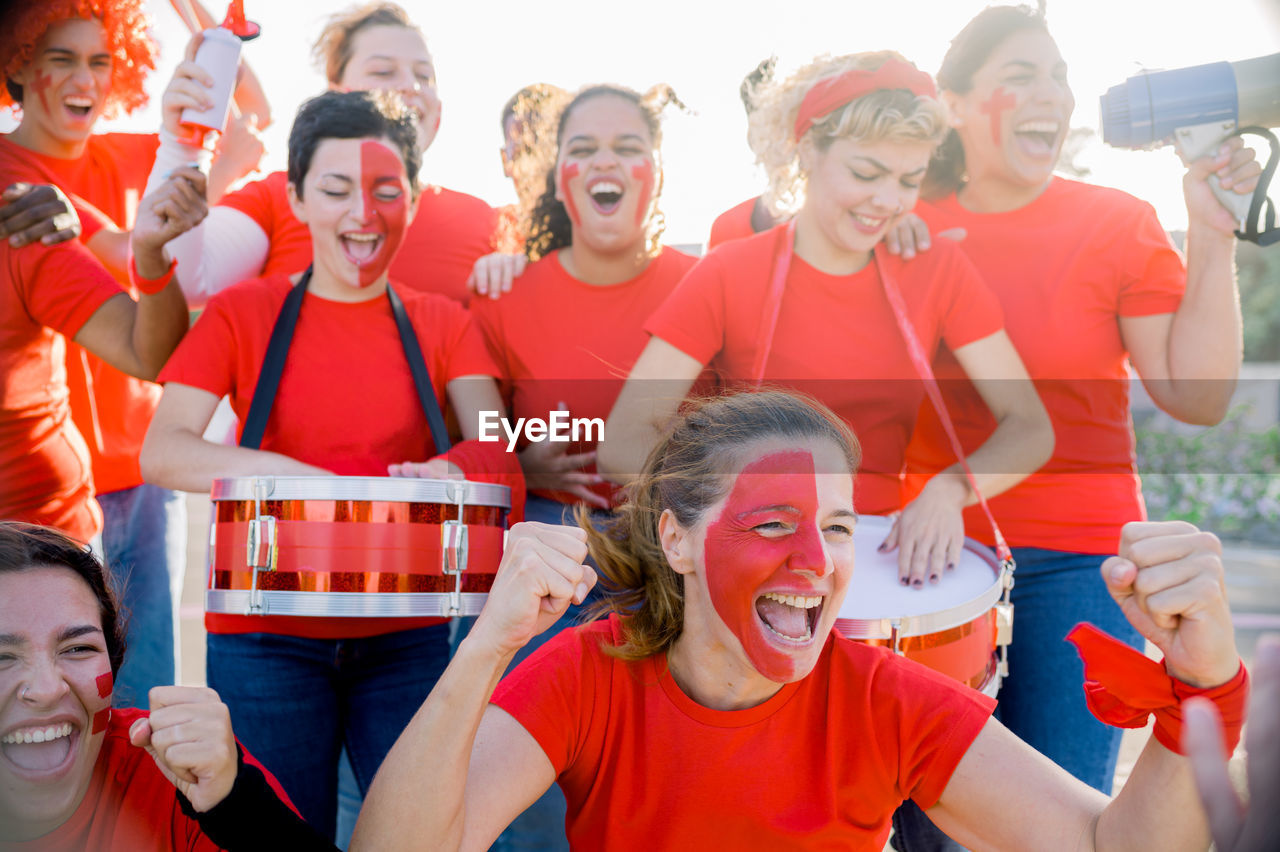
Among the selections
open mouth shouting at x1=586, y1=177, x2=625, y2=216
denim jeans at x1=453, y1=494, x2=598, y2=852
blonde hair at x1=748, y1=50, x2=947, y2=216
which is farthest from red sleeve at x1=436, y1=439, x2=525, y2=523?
blonde hair at x1=748, y1=50, x2=947, y2=216

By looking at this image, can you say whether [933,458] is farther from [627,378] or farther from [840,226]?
[627,378]

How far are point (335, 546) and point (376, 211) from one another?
90cm

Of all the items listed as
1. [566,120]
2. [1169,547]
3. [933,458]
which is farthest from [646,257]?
[1169,547]

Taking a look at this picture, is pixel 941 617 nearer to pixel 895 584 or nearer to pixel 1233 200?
pixel 895 584

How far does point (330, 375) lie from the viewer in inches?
90.7

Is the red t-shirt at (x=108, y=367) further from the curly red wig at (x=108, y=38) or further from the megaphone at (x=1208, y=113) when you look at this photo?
the megaphone at (x=1208, y=113)

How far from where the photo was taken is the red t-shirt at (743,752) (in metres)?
1.58

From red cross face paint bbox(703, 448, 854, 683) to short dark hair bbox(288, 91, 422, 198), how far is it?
130 centimetres

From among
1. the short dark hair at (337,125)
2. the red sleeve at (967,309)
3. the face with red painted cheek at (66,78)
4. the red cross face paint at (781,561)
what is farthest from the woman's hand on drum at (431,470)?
the face with red painted cheek at (66,78)

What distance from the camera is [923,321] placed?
7.77 ft

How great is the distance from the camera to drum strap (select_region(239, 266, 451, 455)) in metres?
2.19

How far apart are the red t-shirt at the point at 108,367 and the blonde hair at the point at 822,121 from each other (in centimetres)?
175

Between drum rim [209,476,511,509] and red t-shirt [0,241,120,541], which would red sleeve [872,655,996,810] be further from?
red t-shirt [0,241,120,541]

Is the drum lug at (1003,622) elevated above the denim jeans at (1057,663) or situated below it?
above
